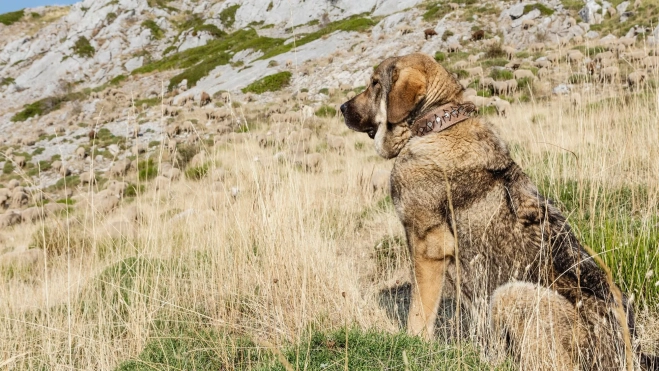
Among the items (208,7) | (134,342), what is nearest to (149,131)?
(134,342)

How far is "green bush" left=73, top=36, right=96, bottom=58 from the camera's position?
6556 cm

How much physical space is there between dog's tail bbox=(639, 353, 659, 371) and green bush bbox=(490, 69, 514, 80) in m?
13.2

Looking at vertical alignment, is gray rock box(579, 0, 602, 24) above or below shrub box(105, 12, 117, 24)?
below

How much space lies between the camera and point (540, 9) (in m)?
25.3

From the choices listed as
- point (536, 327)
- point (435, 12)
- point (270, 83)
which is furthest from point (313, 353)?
point (435, 12)

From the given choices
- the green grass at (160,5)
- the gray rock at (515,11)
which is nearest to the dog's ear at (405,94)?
the gray rock at (515,11)

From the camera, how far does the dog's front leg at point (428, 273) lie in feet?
10.2

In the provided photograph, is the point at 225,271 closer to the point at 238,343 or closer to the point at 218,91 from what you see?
the point at 238,343

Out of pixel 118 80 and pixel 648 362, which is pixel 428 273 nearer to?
pixel 648 362

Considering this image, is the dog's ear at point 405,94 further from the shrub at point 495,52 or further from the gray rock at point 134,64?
the gray rock at point 134,64

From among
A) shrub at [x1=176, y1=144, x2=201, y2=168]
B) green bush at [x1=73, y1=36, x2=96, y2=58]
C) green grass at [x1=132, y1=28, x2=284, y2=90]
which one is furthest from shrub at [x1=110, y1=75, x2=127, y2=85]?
shrub at [x1=176, y1=144, x2=201, y2=168]

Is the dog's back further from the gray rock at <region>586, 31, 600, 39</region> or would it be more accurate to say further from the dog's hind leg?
the gray rock at <region>586, 31, 600, 39</region>

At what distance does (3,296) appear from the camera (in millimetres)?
4285

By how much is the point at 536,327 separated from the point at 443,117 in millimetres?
1502
